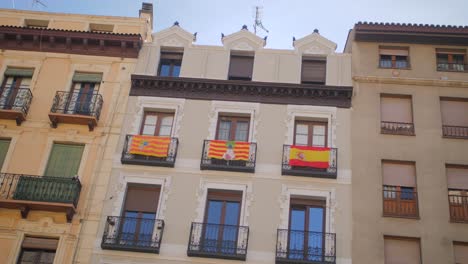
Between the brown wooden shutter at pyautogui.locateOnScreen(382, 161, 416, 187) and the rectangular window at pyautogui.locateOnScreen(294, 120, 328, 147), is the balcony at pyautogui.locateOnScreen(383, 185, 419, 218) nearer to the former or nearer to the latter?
the brown wooden shutter at pyautogui.locateOnScreen(382, 161, 416, 187)

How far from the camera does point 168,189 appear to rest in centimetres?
2184

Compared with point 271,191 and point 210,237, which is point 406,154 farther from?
point 210,237

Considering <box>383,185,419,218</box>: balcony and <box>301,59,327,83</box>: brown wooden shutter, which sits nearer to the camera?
<box>383,185,419,218</box>: balcony

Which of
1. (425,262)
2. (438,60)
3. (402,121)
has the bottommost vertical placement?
(425,262)

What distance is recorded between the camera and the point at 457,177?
21.8 m

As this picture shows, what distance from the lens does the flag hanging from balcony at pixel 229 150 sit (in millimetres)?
22266

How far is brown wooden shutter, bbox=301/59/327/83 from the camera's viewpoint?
24578 mm

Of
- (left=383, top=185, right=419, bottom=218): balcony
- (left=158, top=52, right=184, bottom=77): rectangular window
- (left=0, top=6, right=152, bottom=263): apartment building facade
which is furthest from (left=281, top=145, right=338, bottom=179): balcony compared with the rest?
(left=0, top=6, right=152, bottom=263): apartment building facade

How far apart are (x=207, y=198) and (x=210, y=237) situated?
165cm

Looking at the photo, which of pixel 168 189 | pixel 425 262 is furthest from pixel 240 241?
pixel 425 262

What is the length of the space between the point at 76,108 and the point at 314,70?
9979 millimetres

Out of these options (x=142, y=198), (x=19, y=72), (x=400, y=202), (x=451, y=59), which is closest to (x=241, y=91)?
(x=142, y=198)

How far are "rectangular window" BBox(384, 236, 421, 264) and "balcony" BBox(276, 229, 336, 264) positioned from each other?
1949 millimetres

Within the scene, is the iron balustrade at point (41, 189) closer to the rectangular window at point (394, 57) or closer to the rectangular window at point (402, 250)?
the rectangular window at point (402, 250)
